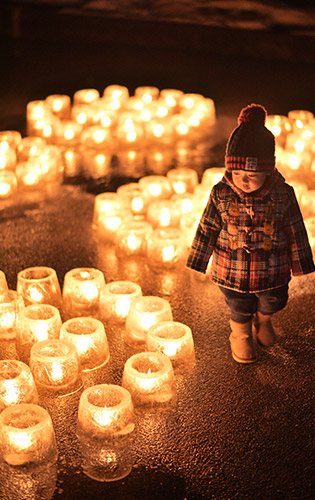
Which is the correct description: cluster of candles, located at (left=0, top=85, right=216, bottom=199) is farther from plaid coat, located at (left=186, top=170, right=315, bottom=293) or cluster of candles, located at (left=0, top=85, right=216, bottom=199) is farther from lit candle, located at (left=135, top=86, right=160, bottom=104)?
plaid coat, located at (left=186, top=170, right=315, bottom=293)

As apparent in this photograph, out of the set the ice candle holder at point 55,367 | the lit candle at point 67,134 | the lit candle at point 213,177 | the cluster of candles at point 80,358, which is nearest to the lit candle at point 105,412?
the cluster of candles at point 80,358

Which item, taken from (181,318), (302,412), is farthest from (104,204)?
(302,412)

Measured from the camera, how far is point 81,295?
3.65 meters

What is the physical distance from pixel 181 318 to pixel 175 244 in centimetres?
58

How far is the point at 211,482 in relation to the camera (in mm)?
2570

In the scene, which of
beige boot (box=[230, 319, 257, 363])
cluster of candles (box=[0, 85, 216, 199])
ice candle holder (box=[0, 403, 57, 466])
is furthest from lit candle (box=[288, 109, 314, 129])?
ice candle holder (box=[0, 403, 57, 466])

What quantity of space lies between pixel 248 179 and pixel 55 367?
1.15m

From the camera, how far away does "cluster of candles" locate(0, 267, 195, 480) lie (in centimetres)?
267

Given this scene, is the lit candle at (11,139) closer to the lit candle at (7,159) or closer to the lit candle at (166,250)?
the lit candle at (7,159)

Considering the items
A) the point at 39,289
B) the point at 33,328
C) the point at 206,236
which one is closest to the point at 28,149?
the point at 39,289

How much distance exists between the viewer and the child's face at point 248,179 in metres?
3.03

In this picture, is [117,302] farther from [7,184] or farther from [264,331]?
[7,184]

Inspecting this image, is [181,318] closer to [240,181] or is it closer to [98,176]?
[240,181]

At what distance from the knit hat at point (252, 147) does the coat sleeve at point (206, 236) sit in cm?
23
